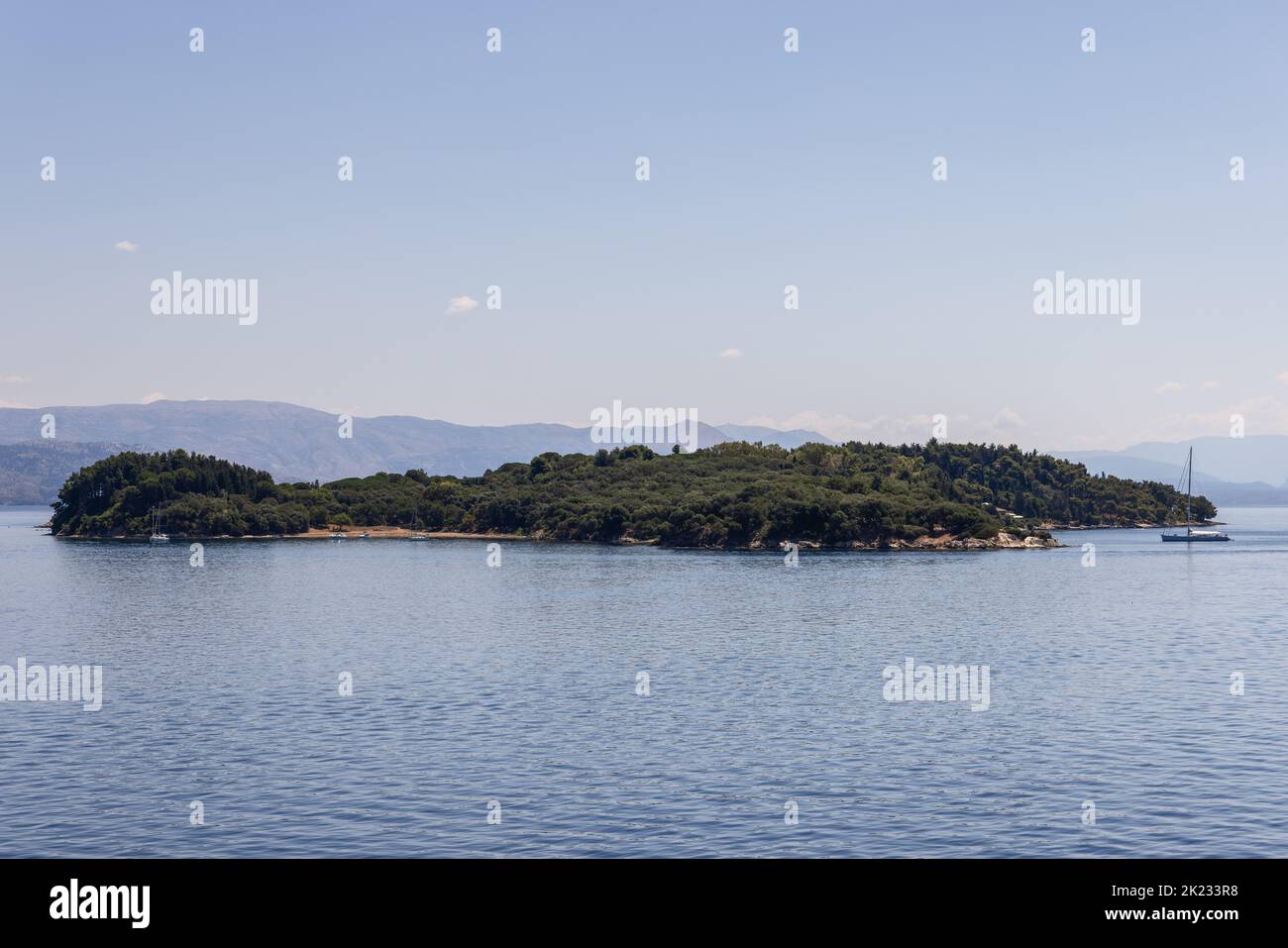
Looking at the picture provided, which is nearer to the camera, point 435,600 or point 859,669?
point 859,669

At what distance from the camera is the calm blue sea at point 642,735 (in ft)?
110

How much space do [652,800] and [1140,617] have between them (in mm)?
78134

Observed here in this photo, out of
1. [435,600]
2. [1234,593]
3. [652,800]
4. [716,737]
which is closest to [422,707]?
[716,737]

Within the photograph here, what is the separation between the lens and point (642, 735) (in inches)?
1879

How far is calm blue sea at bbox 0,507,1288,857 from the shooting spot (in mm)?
33562

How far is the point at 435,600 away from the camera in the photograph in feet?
387
